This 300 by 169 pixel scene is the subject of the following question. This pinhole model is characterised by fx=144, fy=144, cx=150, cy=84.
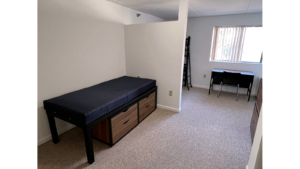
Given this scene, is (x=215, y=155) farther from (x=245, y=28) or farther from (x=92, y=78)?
(x=245, y=28)

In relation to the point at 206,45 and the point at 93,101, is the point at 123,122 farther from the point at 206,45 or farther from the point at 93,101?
the point at 206,45

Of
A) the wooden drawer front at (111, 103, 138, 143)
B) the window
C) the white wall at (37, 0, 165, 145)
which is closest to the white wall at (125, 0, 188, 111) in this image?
the white wall at (37, 0, 165, 145)

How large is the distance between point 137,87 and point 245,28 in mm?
3271

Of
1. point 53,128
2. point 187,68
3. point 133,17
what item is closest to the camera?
point 53,128

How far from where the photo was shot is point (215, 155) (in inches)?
69.6

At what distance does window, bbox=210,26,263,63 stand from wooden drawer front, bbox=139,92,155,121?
8.59 ft

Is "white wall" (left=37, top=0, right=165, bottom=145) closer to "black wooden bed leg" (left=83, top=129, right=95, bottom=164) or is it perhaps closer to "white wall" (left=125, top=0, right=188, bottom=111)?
"white wall" (left=125, top=0, right=188, bottom=111)

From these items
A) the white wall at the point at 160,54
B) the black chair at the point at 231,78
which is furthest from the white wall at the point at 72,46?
the black chair at the point at 231,78

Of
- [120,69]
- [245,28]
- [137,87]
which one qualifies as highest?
[245,28]

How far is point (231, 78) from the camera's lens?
11.7ft

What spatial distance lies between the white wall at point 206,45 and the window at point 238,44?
0.15 meters

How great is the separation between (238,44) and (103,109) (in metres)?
3.81

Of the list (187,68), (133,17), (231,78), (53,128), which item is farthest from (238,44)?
(53,128)
